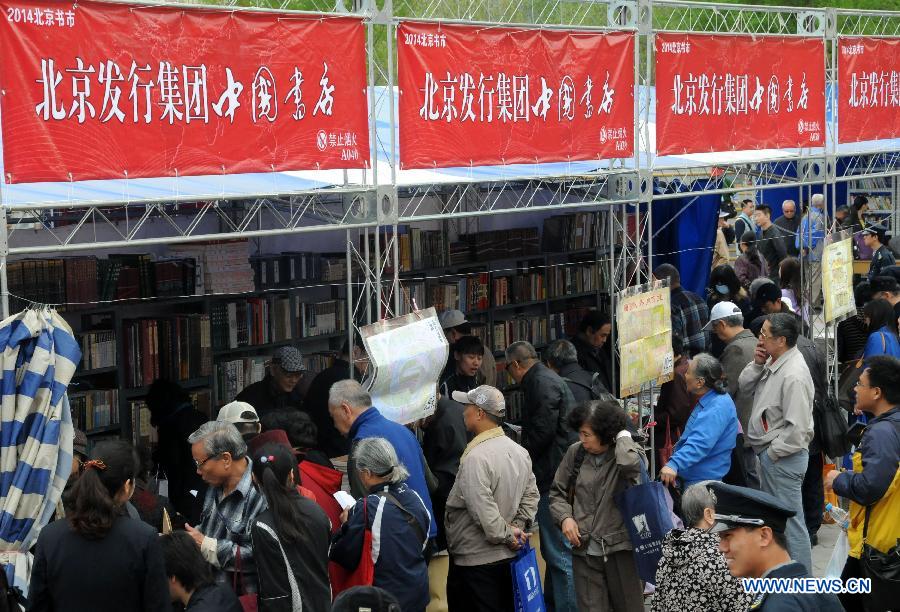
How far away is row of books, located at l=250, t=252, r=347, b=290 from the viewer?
9.48 meters

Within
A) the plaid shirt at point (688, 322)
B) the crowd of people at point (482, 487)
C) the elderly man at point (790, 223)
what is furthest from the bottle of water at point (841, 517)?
the elderly man at point (790, 223)

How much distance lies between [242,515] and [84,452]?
1.36 m

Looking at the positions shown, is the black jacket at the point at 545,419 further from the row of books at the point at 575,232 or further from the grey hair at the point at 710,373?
the row of books at the point at 575,232

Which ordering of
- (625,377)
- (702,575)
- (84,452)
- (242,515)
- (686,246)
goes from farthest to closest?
(686,246)
(625,377)
(84,452)
(242,515)
(702,575)

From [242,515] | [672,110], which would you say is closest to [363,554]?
[242,515]

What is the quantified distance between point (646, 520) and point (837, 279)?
193 inches

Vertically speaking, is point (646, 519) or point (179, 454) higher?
point (179, 454)

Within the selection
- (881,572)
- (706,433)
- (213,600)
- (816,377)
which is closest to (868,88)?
(816,377)

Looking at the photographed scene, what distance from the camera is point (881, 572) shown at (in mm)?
6145

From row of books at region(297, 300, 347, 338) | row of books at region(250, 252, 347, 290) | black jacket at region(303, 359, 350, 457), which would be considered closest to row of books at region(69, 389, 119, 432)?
black jacket at region(303, 359, 350, 457)

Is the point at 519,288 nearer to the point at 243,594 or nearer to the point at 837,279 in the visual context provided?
the point at 837,279

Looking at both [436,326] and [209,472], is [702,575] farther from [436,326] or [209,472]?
[436,326]

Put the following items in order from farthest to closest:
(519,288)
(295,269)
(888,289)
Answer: (519,288), (888,289), (295,269)

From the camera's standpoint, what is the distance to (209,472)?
544cm
